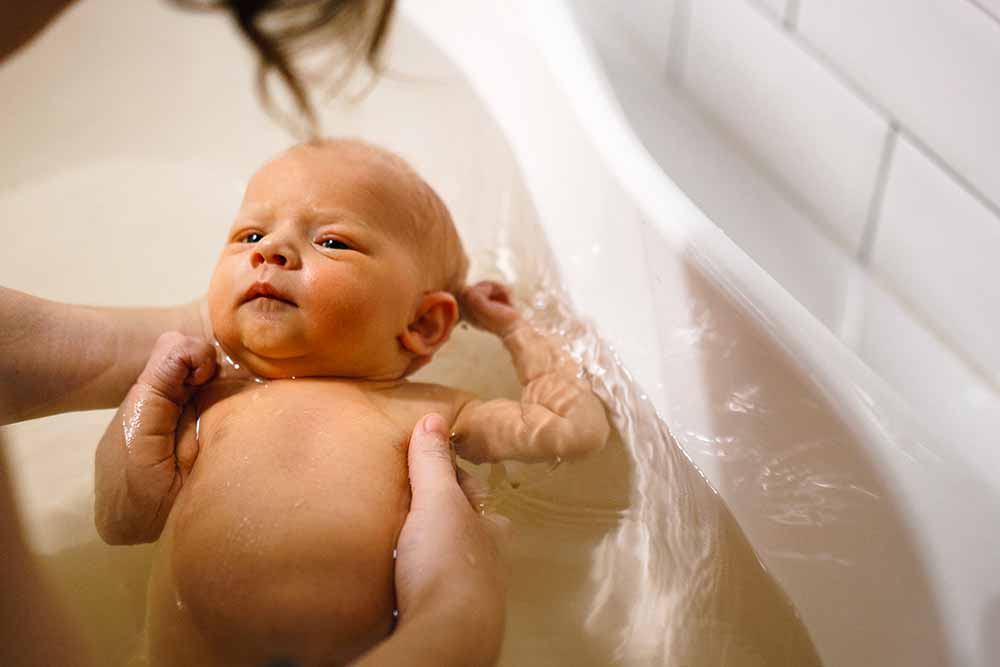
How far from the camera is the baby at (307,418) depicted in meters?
0.84

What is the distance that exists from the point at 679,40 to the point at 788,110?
0.21 meters

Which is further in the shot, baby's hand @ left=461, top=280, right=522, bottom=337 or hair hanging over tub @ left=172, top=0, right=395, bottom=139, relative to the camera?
baby's hand @ left=461, top=280, right=522, bottom=337

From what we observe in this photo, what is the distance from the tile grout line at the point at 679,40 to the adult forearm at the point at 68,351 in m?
0.71

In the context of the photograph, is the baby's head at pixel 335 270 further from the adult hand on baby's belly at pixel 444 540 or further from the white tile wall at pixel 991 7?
the white tile wall at pixel 991 7

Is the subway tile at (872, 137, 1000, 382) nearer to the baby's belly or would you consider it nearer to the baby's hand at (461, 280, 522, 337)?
the baby's hand at (461, 280, 522, 337)

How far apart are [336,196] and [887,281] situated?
62 cm

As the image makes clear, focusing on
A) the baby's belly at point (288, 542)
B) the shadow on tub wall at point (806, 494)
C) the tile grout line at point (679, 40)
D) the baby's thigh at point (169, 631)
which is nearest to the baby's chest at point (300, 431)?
the baby's belly at point (288, 542)

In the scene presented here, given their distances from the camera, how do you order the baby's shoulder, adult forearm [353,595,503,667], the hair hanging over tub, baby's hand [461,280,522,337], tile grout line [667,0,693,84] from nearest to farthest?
the hair hanging over tub → adult forearm [353,595,503,667] → the baby's shoulder → baby's hand [461,280,522,337] → tile grout line [667,0,693,84]

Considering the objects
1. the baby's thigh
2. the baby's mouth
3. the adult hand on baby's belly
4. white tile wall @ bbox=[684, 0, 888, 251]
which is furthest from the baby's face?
white tile wall @ bbox=[684, 0, 888, 251]

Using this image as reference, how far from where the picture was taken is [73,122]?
1.50 m

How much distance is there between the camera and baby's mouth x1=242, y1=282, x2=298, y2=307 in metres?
0.95

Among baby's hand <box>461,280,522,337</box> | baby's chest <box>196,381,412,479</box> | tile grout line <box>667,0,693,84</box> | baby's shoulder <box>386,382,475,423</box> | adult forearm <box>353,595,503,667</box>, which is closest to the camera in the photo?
adult forearm <box>353,595,503,667</box>

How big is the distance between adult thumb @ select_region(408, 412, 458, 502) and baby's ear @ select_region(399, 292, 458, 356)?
9 centimetres

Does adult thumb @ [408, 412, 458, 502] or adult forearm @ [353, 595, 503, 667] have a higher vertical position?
adult thumb @ [408, 412, 458, 502]
